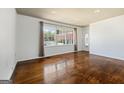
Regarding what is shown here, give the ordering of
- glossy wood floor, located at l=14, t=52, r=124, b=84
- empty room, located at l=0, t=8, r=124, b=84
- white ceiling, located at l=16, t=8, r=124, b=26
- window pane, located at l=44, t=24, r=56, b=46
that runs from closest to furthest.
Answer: glossy wood floor, located at l=14, t=52, r=124, b=84
white ceiling, located at l=16, t=8, r=124, b=26
empty room, located at l=0, t=8, r=124, b=84
window pane, located at l=44, t=24, r=56, b=46

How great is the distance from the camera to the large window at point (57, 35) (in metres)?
6.28

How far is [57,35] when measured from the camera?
698 centimetres

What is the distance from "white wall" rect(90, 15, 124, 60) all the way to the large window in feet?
6.17

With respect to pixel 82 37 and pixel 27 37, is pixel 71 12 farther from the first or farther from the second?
pixel 82 37

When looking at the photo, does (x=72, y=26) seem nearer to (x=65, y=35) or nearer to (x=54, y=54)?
(x=65, y=35)

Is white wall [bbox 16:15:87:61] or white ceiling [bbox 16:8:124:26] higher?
white ceiling [bbox 16:8:124:26]

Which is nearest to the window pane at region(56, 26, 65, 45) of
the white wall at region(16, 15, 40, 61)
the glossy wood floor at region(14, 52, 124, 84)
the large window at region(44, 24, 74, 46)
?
the large window at region(44, 24, 74, 46)

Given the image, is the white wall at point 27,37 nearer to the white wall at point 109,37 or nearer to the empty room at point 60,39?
the empty room at point 60,39

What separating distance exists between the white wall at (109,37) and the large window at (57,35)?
1.88m

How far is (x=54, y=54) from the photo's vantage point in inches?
260

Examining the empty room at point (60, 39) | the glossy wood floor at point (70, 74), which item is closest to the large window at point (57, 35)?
the empty room at point (60, 39)

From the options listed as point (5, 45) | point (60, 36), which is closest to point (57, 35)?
point (60, 36)

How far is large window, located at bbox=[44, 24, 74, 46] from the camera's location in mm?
6281

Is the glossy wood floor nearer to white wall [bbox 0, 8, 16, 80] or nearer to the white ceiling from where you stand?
white wall [bbox 0, 8, 16, 80]
